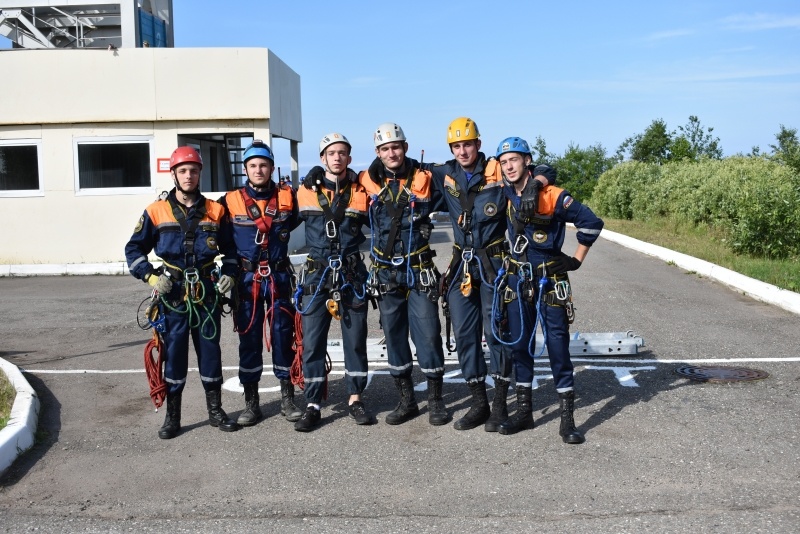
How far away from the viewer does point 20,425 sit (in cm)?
629

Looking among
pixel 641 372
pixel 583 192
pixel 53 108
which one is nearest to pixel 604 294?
pixel 641 372

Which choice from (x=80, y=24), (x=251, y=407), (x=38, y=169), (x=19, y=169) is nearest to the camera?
(x=251, y=407)

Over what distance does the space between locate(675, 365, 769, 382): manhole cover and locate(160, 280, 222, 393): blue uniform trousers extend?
171 inches

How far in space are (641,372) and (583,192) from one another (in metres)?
34.4

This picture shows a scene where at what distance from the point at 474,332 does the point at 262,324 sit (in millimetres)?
1700

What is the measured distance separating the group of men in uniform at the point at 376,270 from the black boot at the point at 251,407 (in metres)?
0.02

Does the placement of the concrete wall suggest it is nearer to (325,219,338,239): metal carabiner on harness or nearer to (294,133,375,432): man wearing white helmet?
(294,133,375,432): man wearing white helmet

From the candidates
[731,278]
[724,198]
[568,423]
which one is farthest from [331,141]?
[724,198]

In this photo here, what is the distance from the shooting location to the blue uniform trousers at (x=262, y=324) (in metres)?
6.72

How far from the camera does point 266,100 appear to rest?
17562 mm

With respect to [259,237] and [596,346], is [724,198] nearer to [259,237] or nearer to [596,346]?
[596,346]

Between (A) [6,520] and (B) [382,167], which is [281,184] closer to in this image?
(B) [382,167]

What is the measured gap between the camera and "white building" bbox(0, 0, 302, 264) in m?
17.5

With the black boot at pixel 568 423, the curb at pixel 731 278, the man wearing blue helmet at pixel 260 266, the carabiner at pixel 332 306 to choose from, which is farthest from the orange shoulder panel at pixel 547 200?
the curb at pixel 731 278
